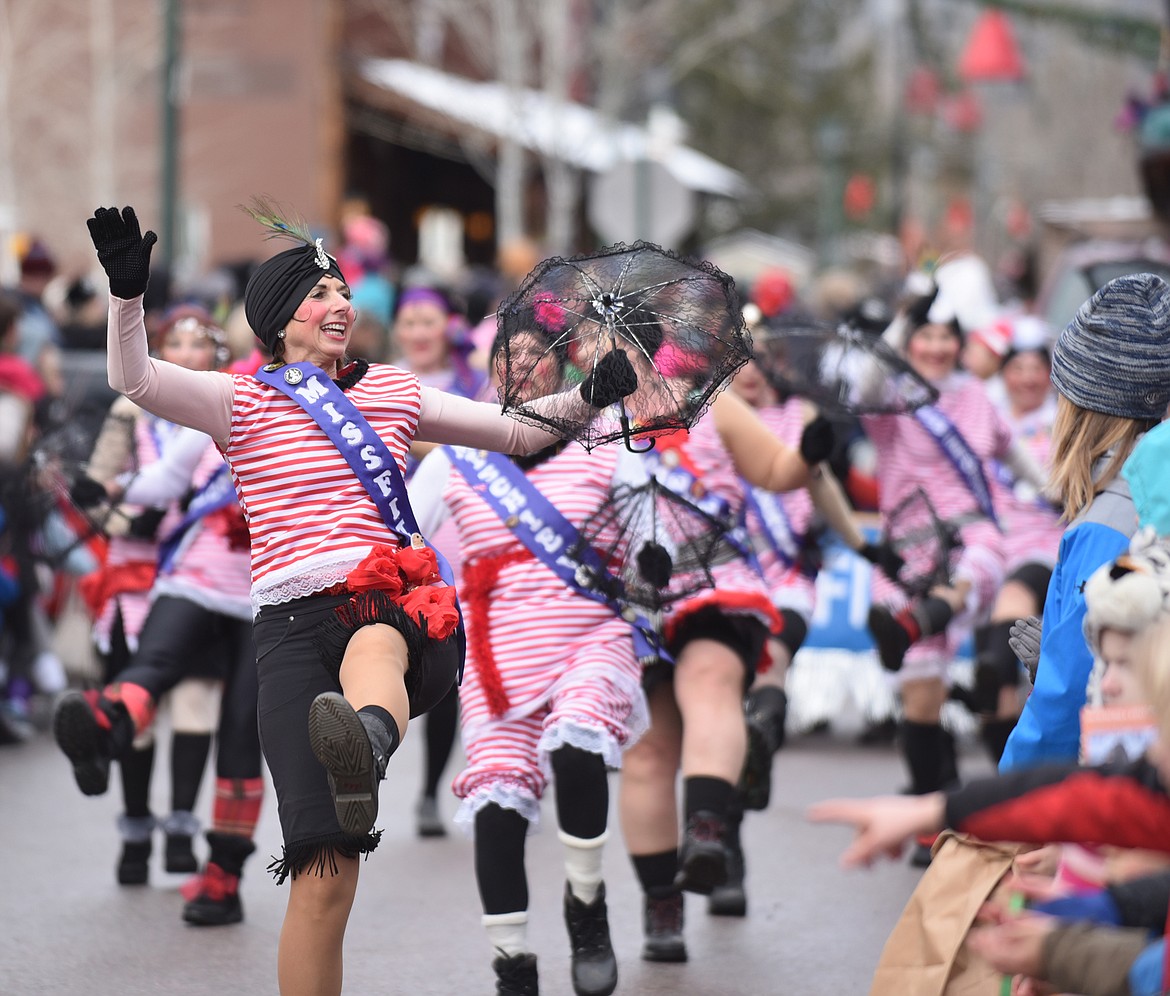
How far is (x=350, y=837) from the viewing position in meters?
4.50

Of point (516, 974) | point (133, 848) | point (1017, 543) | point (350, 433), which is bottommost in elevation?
point (133, 848)

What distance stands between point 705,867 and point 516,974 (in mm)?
610

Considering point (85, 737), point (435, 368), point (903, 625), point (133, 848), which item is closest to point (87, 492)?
point (85, 737)

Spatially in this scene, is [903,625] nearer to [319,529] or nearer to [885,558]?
[885,558]

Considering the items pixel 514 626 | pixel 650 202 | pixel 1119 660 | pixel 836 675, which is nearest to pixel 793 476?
pixel 514 626

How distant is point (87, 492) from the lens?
7.11m

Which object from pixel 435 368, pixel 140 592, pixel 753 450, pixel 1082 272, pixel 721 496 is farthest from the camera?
pixel 1082 272

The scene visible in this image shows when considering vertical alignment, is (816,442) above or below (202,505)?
above

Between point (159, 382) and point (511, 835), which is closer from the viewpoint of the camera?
point (159, 382)

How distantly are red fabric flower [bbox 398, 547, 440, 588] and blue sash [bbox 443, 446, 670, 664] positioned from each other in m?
0.84

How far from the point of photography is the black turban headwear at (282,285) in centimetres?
502

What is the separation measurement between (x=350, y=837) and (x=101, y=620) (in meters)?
3.33

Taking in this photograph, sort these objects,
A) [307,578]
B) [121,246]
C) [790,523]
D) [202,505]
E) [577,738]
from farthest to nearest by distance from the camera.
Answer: [790,523], [202,505], [577,738], [307,578], [121,246]

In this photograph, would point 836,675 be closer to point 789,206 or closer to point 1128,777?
point 1128,777
